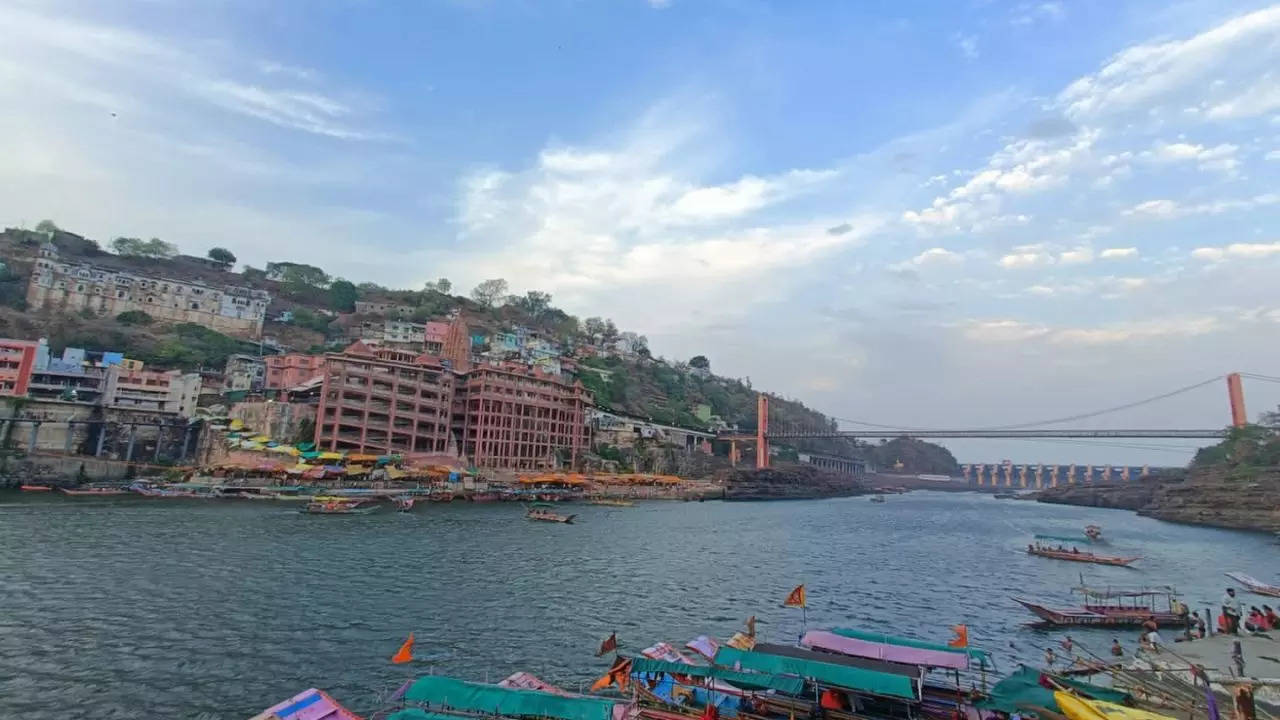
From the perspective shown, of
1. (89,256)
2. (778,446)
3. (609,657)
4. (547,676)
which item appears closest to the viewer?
(547,676)

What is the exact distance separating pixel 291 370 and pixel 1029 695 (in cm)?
8572

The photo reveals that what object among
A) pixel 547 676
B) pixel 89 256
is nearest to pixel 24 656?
pixel 547 676

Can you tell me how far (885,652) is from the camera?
621 inches

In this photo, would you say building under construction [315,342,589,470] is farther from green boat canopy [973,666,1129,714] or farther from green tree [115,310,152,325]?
green boat canopy [973,666,1129,714]

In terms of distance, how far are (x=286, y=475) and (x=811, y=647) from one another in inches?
2464

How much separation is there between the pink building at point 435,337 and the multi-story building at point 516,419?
22532mm

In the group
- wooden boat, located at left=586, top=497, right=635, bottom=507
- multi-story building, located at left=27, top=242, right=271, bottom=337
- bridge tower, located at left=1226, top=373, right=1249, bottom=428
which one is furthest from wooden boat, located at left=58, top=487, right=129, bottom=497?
bridge tower, located at left=1226, top=373, right=1249, bottom=428

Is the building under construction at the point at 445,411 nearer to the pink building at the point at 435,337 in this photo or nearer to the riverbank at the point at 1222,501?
the pink building at the point at 435,337

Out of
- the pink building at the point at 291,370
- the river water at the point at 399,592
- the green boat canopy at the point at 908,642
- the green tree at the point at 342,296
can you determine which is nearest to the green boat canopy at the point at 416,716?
the river water at the point at 399,592

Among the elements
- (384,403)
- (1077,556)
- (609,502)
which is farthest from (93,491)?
(1077,556)

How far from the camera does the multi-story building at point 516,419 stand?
273 ft

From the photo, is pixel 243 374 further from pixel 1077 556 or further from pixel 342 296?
pixel 1077 556

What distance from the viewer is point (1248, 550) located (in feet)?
169

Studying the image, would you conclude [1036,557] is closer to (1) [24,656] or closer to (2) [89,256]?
(1) [24,656]
